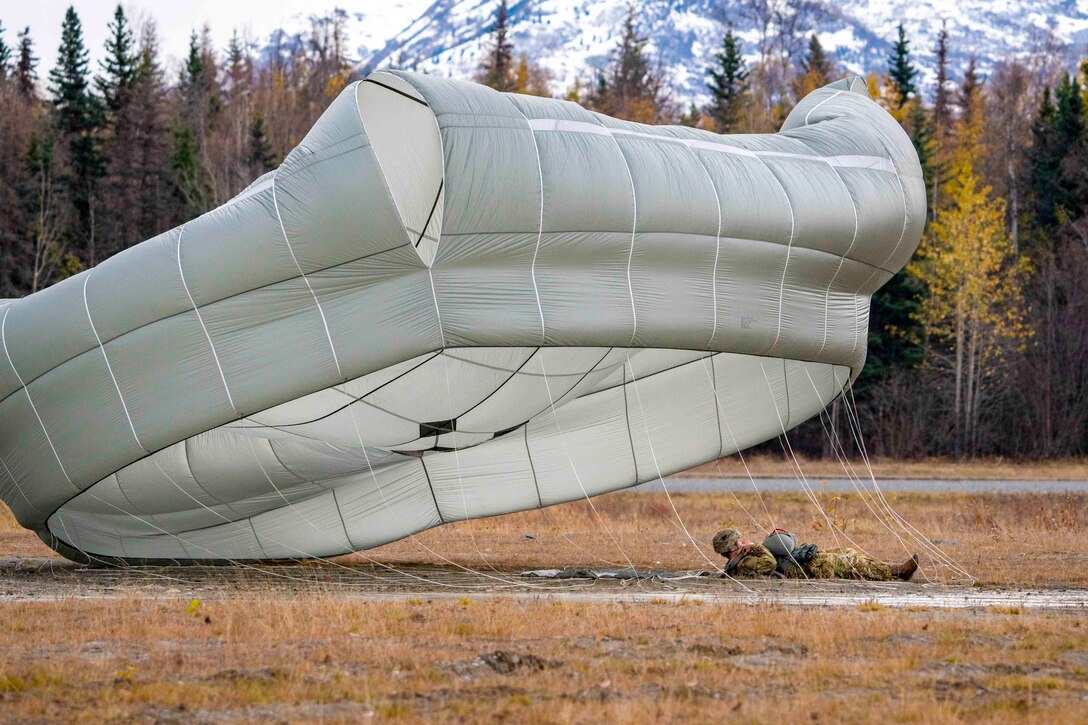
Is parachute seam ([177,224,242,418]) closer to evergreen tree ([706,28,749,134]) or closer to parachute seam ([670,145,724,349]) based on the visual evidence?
parachute seam ([670,145,724,349])

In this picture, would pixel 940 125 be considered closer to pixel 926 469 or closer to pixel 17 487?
pixel 926 469

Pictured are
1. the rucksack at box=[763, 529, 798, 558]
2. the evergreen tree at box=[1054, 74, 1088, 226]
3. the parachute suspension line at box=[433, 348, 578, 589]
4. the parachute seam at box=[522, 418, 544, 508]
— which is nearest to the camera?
the parachute suspension line at box=[433, 348, 578, 589]

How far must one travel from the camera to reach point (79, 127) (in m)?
61.8

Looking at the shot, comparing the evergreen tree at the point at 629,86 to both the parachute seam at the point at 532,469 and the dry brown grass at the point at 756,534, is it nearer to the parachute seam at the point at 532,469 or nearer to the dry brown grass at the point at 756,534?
the dry brown grass at the point at 756,534

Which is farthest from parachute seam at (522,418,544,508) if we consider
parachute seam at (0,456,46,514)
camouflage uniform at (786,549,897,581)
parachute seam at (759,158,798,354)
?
parachute seam at (0,456,46,514)

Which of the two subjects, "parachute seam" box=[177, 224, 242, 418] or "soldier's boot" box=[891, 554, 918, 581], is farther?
"soldier's boot" box=[891, 554, 918, 581]

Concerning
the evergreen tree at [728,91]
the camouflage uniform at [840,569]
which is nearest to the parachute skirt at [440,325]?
the camouflage uniform at [840,569]

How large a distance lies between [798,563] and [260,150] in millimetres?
46573

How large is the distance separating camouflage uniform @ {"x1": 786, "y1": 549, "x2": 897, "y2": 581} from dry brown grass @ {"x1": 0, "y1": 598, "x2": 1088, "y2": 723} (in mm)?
3133

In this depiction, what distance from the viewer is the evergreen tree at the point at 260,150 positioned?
57.0 metres

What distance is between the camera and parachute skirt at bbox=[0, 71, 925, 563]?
40.7 ft

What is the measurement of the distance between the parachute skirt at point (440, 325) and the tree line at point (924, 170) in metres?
33.5

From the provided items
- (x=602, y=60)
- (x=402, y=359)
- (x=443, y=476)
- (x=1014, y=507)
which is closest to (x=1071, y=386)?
(x=1014, y=507)

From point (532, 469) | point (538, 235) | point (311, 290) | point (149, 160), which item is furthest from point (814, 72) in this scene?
point (311, 290)
